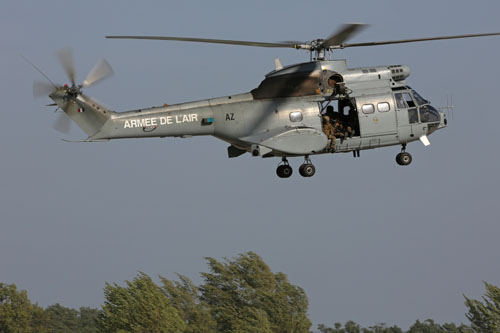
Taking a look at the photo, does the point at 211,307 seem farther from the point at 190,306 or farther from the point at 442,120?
the point at 442,120

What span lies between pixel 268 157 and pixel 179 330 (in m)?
54.9

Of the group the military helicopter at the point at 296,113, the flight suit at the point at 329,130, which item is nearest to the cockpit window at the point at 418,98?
the military helicopter at the point at 296,113

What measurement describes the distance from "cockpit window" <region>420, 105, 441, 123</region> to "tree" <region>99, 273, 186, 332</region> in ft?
173

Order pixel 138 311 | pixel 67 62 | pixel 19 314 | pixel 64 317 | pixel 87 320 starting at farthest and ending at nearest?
pixel 87 320, pixel 64 317, pixel 19 314, pixel 138 311, pixel 67 62

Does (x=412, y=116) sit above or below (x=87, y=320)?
below

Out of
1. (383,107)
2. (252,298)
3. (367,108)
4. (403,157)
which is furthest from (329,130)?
(252,298)

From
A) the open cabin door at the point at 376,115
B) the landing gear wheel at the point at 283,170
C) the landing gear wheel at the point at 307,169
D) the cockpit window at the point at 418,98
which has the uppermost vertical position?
the cockpit window at the point at 418,98

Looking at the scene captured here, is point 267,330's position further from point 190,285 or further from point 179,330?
point 190,285

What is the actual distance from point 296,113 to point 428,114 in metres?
6.57

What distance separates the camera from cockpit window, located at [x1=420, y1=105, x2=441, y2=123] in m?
42.6

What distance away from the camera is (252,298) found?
107188 mm

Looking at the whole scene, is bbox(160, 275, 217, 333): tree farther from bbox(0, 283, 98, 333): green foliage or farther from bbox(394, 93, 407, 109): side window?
bbox(394, 93, 407, 109): side window

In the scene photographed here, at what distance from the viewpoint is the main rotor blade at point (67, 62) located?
38.4 metres

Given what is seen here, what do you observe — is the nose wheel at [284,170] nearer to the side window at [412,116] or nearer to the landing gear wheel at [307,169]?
the landing gear wheel at [307,169]
